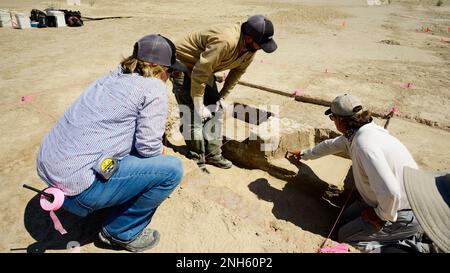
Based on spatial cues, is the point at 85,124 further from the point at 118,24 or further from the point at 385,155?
the point at 118,24

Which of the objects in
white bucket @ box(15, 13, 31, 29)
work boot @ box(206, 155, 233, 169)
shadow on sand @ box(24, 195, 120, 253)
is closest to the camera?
shadow on sand @ box(24, 195, 120, 253)

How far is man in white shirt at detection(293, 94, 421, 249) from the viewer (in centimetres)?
220

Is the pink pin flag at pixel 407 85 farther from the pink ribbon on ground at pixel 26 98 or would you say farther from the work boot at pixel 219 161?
the pink ribbon on ground at pixel 26 98

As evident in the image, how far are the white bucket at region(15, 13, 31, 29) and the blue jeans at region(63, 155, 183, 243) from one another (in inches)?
399

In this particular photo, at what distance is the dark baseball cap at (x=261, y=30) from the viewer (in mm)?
2885

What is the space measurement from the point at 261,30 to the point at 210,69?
0.60 metres

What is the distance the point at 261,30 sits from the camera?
9.51 feet

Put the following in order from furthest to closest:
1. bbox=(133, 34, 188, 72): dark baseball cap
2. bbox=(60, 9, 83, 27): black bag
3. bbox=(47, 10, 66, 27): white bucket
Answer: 1. bbox=(60, 9, 83, 27): black bag
2. bbox=(47, 10, 66, 27): white bucket
3. bbox=(133, 34, 188, 72): dark baseball cap

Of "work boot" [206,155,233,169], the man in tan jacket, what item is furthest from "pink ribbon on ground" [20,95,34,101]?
"work boot" [206,155,233,169]

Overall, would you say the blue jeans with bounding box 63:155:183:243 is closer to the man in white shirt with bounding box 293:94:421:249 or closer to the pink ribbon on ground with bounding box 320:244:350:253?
the pink ribbon on ground with bounding box 320:244:350:253

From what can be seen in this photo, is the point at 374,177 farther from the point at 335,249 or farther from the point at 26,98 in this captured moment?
the point at 26,98

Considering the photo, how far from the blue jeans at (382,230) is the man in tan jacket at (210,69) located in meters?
1.64

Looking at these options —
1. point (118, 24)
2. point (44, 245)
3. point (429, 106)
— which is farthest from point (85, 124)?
point (118, 24)

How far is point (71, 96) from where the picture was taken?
15.8 ft
